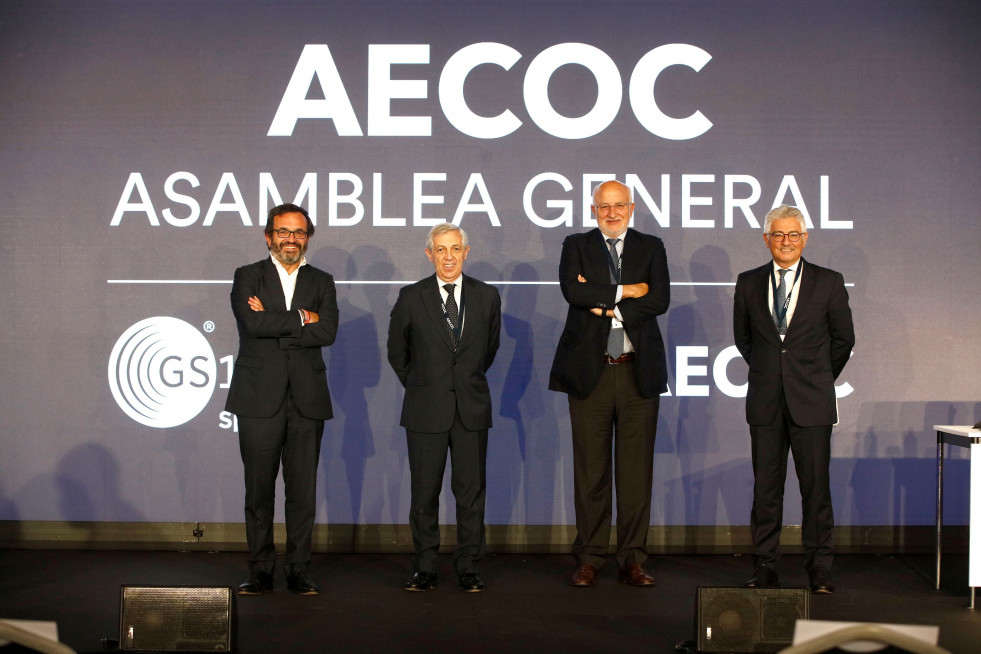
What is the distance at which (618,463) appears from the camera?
14.9 ft

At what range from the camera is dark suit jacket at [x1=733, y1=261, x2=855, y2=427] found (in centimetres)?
434

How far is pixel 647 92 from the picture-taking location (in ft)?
17.6

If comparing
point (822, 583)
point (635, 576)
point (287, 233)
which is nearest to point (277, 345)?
point (287, 233)

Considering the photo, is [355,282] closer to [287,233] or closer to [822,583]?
[287,233]

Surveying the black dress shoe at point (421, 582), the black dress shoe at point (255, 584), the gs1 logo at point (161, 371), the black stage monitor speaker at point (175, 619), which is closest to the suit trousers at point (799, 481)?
the black dress shoe at point (421, 582)

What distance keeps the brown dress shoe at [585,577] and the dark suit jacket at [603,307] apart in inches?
32.7

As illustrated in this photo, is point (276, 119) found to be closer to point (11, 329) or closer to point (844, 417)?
point (11, 329)

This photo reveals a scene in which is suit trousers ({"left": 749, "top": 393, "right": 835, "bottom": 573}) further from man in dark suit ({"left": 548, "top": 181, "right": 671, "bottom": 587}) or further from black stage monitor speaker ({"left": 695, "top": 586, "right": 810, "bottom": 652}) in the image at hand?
black stage monitor speaker ({"left": 695, "top": 586, "right": 810, "bottom": 652})

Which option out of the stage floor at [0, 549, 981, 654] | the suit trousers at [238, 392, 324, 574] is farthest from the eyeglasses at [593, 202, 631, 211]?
the stage floor at [0, 549, 981, 654]

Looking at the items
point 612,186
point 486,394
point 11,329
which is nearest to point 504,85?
point 612,186

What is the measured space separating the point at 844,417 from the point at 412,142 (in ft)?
9.62

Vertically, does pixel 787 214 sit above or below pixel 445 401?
above

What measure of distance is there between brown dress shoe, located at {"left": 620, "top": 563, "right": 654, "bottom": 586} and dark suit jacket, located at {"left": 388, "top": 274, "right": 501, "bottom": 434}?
0.98m

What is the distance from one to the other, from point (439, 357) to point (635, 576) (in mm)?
1413
